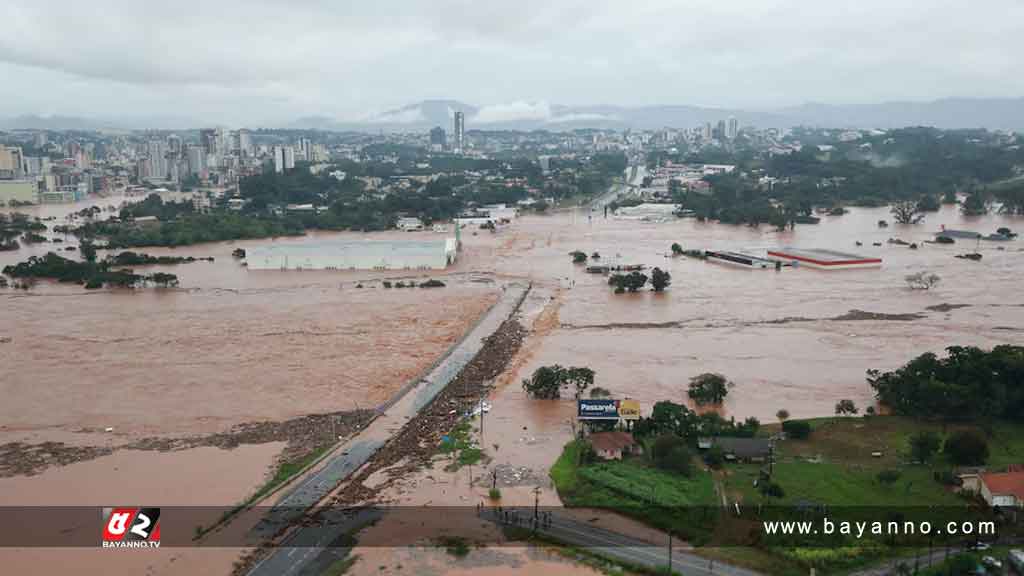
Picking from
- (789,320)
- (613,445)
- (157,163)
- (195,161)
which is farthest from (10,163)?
(613,445)

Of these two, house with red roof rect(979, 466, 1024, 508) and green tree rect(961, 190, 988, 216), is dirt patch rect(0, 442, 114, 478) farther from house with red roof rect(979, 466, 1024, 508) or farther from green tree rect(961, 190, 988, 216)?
green tree rect(961, 190, 988, 216)

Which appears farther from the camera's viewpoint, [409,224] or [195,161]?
[195,161]

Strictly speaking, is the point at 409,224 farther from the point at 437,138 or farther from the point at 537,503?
the point at 437,138

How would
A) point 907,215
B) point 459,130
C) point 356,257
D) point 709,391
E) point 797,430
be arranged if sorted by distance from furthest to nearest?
point 459,130
point 907,215
point 356,257
point 709,391
point 797,430

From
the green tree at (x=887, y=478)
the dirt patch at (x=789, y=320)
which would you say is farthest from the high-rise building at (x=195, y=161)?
the green tree at (x=887, y=478)

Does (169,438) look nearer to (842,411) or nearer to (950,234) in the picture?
(842,411)

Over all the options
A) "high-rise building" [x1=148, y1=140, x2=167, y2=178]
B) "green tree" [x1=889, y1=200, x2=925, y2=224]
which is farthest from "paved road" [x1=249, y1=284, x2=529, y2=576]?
"high-rise building" [x1=148, y1=140, x2=167, y2=178]
